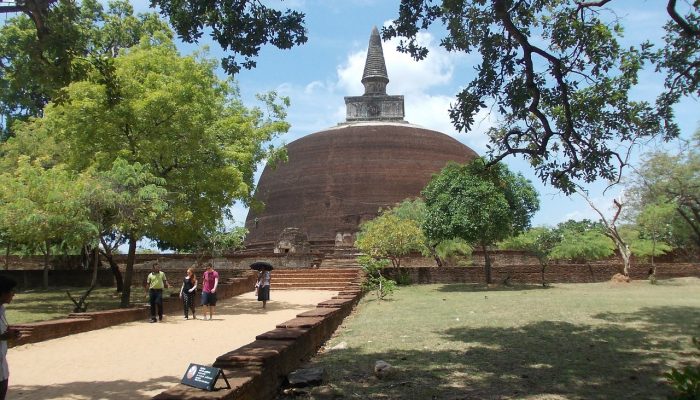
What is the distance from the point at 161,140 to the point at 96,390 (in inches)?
362

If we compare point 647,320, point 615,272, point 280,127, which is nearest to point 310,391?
point 647,320

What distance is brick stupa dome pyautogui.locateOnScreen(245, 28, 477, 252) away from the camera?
38000 mm

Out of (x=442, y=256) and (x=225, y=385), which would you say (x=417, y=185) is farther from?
(x=225, y=385)

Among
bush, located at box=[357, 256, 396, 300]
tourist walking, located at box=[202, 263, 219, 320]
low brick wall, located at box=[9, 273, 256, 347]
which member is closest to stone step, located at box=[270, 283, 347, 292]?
bush, located at box=[357, 256, 396, 300]

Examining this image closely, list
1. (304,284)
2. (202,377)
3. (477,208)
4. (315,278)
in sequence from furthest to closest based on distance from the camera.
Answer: (315,278), (304,284), (477,208), (202,377)

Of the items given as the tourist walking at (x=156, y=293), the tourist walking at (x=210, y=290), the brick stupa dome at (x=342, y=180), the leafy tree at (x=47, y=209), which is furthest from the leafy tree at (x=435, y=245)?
the leafy tree at (x=47, y=209)

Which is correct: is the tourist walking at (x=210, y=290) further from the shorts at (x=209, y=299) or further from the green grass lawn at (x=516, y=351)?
the green grass lawn at (x=516, y=351)

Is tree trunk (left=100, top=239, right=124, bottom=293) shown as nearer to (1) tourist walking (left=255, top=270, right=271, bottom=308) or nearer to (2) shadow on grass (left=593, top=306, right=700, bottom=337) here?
(1) tourist walking (left=255, top=270, right=271, bottom=308)

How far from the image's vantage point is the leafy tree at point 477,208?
21078mm

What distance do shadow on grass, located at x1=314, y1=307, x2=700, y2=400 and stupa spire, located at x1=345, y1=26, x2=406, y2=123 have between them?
1547 inches

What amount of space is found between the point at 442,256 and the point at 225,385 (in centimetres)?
2334

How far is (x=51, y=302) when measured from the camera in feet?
56.2

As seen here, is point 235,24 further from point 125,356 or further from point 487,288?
point 487,288

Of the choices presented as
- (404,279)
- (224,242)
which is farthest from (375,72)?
(404,279)
